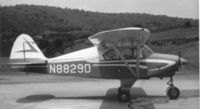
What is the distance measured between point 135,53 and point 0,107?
492cm

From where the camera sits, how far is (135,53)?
9.52 meters

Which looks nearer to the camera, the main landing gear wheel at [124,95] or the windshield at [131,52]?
the main landing gear wheel at [124,95]

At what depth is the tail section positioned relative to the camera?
33.8 feet

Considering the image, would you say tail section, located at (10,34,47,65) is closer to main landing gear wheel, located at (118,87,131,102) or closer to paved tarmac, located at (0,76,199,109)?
paved tarmac, located at (0,76,199,109)

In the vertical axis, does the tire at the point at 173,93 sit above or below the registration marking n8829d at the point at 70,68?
below

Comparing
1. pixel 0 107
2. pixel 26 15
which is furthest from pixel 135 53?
pixel 26 15

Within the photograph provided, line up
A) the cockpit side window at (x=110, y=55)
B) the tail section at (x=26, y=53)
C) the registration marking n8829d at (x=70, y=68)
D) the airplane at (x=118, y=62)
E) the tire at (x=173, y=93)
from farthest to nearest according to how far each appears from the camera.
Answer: the tail section at (x=26, y=53) < the registration marking n8829d at (x=70, y=68) < the cockpit side window at (x=110, y=55) < the tire at (x=173, y=93) < the airplane at (x=118, y=62)

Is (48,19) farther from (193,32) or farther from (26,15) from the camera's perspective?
(193,32)

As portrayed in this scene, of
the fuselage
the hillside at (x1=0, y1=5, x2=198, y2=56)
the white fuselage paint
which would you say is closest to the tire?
the fuselage

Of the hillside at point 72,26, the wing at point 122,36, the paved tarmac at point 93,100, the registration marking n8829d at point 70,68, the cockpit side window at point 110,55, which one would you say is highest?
the hillside at point 72,26

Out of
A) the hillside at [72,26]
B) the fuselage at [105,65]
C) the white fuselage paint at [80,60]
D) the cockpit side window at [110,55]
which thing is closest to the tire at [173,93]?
the fuselage at [105,65]

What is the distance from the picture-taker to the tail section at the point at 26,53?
10.3m

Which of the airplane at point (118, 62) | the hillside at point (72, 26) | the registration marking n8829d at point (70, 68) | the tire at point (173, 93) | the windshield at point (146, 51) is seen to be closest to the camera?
the airplane at point (118, 62)

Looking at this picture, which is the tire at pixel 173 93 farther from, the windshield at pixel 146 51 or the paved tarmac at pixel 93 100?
the windshield at pixel 146 51
